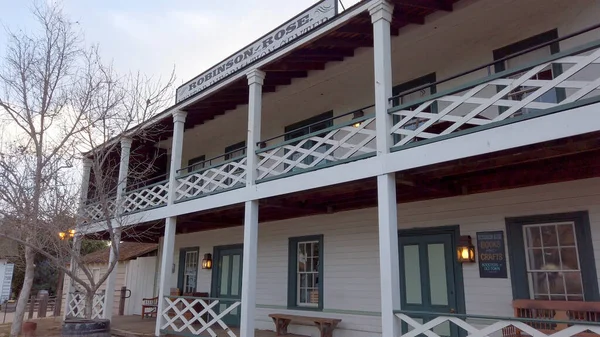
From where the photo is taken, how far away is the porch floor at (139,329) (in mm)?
10211

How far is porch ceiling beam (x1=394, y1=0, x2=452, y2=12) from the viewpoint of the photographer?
273 inches

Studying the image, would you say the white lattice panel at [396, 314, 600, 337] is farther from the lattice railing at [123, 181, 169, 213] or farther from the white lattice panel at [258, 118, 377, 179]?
the lattice railing at [123, 181, 169, 213]

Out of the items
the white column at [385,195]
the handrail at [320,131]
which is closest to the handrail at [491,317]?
the white column at [385,195]

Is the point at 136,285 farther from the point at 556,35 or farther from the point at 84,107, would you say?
the point at 556,35

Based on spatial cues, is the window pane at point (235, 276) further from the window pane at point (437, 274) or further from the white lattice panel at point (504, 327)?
the white lattice panel at point (504, 327)

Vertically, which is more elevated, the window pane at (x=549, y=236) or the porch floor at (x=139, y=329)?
the window pane at (x=549, y=236)

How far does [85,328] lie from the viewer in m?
6.94

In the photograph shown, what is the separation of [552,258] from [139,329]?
31.4 ft

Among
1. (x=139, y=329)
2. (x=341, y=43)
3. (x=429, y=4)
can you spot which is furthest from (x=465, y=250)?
(x=139, y=329)

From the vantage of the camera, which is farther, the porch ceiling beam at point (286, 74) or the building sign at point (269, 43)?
the porch ceiling beam at point (286, 74)

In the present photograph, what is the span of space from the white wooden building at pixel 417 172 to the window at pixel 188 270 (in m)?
3.09

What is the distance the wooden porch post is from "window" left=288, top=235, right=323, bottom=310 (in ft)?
6.57

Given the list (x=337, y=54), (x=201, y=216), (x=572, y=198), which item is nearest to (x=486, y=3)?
(x=337, y=54)

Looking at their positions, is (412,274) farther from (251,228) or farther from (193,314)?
(193,314)
